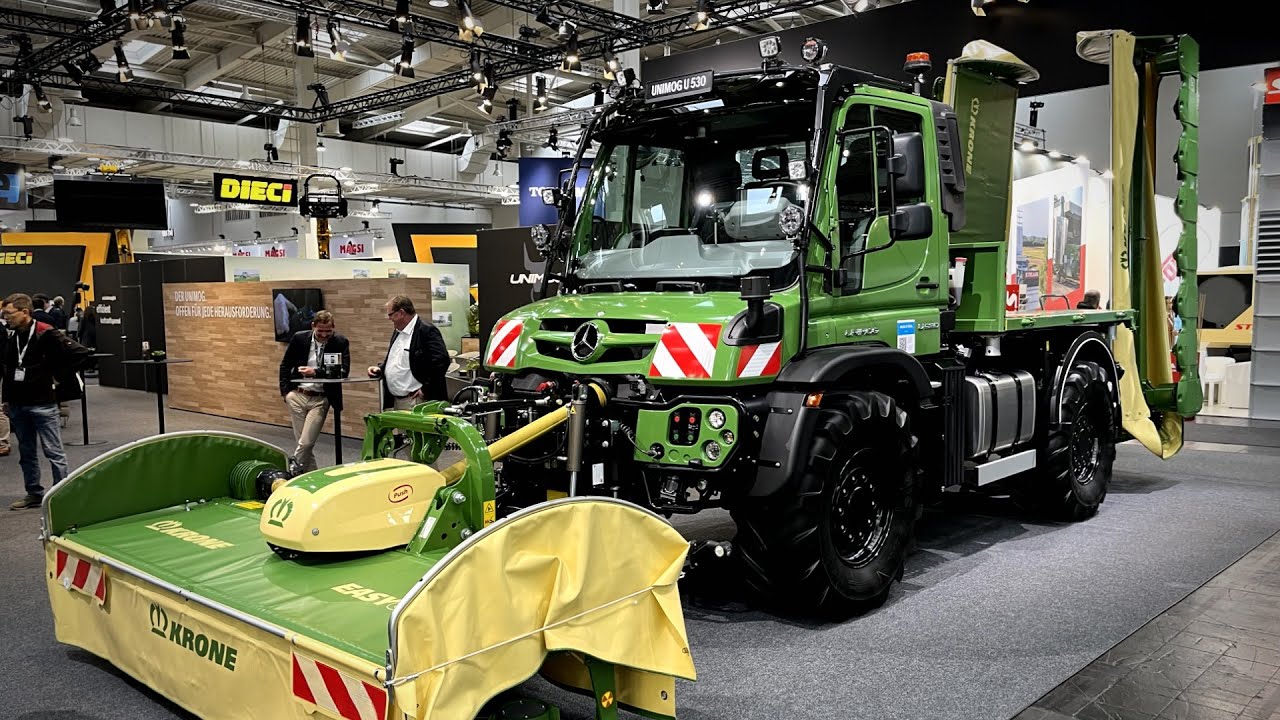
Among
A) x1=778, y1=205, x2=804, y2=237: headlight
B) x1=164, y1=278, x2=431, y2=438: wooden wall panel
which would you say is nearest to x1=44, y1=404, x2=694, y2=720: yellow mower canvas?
x1=778, y1=205, x2=804, y2=237: headlight

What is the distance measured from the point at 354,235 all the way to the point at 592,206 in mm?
24256

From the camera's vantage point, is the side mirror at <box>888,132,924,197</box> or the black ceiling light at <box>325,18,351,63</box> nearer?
the side mirror at <box>888,132,924,197</box>

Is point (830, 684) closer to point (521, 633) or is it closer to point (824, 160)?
point (521, 633)

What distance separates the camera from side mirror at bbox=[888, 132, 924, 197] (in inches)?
170

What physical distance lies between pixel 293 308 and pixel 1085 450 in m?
8.70

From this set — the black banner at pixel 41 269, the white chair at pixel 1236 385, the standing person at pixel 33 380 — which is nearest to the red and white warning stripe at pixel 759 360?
the standing person at pixel 33 380

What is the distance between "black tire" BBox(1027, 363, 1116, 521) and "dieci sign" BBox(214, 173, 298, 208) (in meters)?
14.1

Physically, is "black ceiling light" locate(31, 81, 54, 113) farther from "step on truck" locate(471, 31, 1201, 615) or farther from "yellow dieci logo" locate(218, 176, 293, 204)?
"step on truck" locate(471, 31, 1201, 615)

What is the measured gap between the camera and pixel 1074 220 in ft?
38.8

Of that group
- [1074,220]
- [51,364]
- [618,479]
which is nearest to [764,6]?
[1074,220]

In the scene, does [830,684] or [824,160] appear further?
[824,160]

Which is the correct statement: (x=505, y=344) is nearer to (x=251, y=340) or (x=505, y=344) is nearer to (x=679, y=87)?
(x=679, y=87)

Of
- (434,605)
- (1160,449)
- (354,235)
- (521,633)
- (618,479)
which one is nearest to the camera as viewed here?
(434,605)

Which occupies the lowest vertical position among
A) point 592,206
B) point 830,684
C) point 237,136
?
point 830,684
